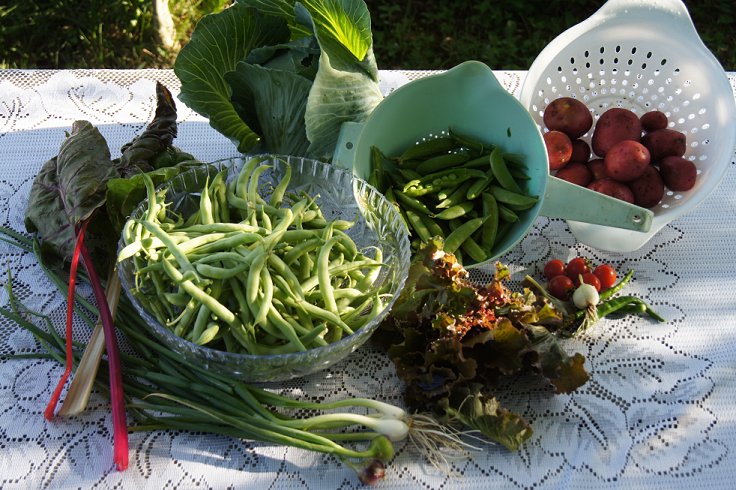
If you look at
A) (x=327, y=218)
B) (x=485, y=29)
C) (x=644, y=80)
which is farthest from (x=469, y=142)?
(x=485, y=29)

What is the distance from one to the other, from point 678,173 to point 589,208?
0.26 m

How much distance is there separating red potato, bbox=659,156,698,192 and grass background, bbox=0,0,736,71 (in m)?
1.71

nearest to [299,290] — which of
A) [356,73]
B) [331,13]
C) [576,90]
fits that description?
[356,73]

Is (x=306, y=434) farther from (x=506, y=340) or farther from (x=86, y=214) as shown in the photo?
(x=86, y=214)

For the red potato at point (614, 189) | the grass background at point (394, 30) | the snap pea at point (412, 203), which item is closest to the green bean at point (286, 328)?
the snap pea at point (412, 203)

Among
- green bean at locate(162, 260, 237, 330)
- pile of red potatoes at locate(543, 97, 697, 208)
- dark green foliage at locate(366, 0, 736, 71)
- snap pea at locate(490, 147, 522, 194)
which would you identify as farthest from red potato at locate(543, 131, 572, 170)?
dark green foliage at locate(366, 0, 736, 71)

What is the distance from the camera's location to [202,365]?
1.32 m

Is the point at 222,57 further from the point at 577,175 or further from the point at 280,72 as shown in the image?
the point at 577,175

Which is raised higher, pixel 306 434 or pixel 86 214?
pixel 86 214

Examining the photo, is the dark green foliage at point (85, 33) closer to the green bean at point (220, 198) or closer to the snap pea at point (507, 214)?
the green bean at point (220, 198)

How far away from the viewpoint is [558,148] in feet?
5.52

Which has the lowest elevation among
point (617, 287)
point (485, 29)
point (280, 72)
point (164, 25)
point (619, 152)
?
point (485, 29)

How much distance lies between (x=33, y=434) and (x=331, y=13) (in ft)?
3.57

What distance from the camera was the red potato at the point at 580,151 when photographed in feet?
5.67
